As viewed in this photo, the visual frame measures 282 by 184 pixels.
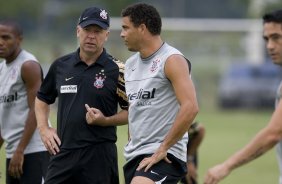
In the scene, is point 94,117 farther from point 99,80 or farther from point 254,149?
point 254,149

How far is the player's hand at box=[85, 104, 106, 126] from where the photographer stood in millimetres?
7719

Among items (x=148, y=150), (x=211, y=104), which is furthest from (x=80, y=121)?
(x=211, y=104)

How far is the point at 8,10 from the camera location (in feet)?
150

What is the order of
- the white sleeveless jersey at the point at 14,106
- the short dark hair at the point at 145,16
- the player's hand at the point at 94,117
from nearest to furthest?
the short dark hair at the point at 145,16, the player's hand at the point at 94,117, the white sleeveless jersey at the point at 14,106

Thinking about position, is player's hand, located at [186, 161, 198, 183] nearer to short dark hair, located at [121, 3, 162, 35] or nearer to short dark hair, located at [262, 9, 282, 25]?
short dark hair, located at [121, 3, 162, 35]

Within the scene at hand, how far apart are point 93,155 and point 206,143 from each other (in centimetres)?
1468

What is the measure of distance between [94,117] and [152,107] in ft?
2.17

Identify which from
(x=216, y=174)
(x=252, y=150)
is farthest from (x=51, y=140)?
(x=252, y=150)

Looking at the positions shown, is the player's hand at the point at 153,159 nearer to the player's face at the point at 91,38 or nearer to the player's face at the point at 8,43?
the player's face at the point at 91,38

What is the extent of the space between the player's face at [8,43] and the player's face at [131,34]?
6.19 feet

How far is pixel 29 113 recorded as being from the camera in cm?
887

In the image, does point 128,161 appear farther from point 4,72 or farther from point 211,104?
point 211,104

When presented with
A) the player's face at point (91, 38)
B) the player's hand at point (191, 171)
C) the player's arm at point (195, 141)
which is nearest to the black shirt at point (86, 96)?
the player's face at point (91, 38)

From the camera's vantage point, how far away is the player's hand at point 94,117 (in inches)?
304
